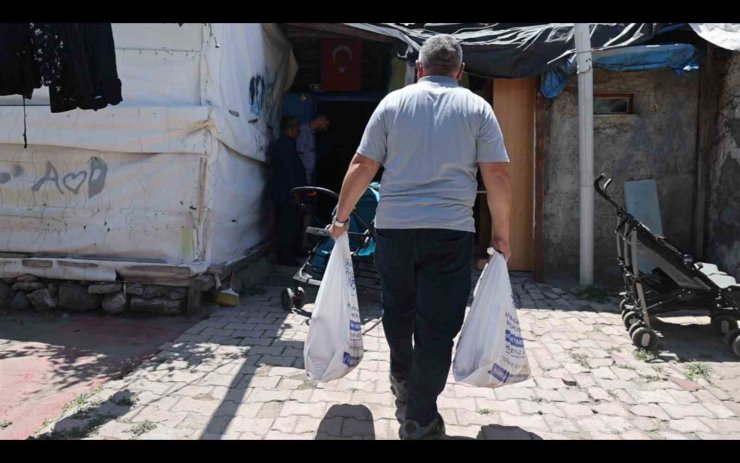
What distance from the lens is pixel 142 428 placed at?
3.00 m

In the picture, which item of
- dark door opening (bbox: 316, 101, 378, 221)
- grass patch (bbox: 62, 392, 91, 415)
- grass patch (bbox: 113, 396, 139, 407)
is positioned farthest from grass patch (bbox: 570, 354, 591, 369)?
dark door opening (bbox: 316, 101, 378, 221)

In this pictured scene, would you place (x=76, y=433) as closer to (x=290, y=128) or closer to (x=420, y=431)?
(x=420, y=431)

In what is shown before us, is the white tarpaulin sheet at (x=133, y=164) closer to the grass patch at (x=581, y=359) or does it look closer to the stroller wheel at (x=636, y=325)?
the grass patch at (x=581, y=359)

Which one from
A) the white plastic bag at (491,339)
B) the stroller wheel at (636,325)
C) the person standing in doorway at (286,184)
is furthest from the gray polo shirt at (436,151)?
the person standing in doorway at (286,184)

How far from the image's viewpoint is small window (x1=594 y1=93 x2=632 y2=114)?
665 centimetres

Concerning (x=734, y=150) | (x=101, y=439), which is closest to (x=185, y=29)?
(x=101, y=439)

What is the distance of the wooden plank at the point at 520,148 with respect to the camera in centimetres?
675

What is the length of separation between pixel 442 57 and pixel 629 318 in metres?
3.24

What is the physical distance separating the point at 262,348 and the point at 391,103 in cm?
247

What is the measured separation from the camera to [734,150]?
5.91 m

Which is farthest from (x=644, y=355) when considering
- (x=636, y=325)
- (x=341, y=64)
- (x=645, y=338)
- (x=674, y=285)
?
(x=341, y=64)

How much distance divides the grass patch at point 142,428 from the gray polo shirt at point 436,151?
176cm

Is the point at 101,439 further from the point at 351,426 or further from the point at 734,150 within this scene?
the point at 734,150

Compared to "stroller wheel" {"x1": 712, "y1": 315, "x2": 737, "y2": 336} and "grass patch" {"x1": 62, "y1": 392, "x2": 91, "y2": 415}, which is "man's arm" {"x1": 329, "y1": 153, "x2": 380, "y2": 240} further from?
"stroller wheel" {"x1": 712, "y1": 315, "x2": 737, "y2": 336}
